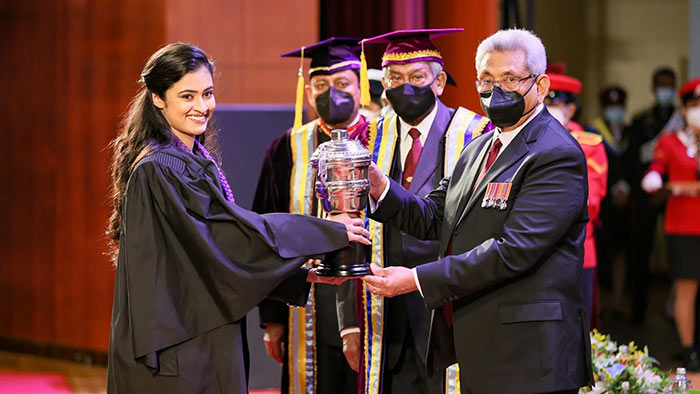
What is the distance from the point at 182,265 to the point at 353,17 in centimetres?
524

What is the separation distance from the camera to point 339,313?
157 inches

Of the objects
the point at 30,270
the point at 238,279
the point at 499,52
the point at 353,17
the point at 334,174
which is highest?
the point at 353,17

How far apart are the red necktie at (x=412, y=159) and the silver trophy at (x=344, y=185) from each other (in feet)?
1.85

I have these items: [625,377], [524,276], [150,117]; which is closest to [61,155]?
[150,117]

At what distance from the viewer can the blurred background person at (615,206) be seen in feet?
26.8

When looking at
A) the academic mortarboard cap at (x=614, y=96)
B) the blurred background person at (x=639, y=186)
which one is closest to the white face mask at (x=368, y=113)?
the blurred background person at (x=639, y=186)

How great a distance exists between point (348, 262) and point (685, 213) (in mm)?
3940

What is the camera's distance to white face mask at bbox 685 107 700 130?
6.26 m

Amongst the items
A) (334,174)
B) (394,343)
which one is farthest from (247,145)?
(334,174)

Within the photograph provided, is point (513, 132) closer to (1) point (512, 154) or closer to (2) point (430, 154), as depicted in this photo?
(1) point (512, 154)

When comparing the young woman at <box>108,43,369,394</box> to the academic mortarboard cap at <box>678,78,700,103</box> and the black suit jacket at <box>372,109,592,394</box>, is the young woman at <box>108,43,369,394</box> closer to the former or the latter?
the black suit jacket at <box>372,109,592,394</box>

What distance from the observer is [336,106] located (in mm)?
4316

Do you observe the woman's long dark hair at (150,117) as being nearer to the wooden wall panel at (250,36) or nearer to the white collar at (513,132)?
the white collar at (513,132)

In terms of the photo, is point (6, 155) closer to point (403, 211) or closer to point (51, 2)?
point (51, 2)
